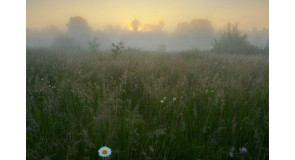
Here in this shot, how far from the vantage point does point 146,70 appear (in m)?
3.34

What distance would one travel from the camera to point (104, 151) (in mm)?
1304

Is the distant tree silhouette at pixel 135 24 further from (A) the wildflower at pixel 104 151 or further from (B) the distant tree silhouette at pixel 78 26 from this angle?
(A) the wildflower at pixel 104 151

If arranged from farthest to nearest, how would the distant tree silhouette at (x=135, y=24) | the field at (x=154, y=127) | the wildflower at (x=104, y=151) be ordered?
Answer: the distant tree silhouette at (x=135, y=24) < the field at (x=154, y=127) < the wildflower at (x=104, y=151)

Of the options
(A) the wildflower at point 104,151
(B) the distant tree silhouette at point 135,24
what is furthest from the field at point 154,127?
(B) the distant tree silhouette at point 135,24

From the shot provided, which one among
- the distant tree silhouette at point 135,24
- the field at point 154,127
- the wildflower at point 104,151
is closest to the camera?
the wildflower at point 104,151

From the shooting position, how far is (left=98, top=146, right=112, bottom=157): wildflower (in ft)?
4.13

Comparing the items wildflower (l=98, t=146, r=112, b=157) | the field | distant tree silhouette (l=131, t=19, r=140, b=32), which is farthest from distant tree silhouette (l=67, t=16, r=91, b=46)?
wildflower (l=98, t=146, r=112, b=157)

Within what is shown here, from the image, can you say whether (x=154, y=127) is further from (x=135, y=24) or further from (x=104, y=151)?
(x=135, y=24)

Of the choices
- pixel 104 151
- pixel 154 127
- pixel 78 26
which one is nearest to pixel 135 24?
pixel 78 26

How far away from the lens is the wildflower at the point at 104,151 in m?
1.26

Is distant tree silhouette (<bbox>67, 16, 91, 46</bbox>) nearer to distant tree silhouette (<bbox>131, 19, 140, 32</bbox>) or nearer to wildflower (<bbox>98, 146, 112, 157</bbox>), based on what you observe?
distant tree silhouette (<bbox>131, 19, 140, 32</bbox>)
